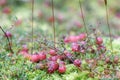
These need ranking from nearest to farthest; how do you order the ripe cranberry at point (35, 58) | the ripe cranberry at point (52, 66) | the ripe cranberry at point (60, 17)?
the ripe cranberry at point (52, 66) < the ripe cranberry at point (35, 58) < the ripe cranberry at point (60, 17)

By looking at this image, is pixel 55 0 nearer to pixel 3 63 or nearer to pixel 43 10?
pixel 43 10

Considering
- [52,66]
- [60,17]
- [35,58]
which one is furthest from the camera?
[60,17]

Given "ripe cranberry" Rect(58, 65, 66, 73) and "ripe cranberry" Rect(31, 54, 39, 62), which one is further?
"ripe cranberry" Rect(31, 54, 39, 62)

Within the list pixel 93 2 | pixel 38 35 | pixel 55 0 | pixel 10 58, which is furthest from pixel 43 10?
pixel 10 58

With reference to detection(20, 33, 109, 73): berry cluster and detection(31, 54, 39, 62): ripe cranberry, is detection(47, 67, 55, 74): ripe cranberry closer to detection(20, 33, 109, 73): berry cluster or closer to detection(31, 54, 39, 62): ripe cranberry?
detection(20, 33, 109, 73): berry cluster

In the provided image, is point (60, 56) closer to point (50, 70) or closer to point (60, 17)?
point (50, 70)

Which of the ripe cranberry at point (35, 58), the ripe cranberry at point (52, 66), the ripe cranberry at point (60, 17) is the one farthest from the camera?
the ripe cranberry at point (60, 17)

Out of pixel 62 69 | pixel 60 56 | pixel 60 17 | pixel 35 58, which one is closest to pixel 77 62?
pixel 62 69

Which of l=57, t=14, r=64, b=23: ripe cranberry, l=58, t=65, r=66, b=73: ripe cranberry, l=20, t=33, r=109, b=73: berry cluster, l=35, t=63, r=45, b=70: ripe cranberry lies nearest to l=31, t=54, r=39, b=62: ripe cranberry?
l=20, t=33, r=109, b=73: berry cluster

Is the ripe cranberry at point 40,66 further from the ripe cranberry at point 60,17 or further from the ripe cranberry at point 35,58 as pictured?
the ripe cranberry at point 60,17

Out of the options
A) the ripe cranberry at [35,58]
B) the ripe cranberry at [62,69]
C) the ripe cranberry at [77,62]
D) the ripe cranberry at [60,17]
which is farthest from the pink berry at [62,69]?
the ripe cranberry at [60,17]

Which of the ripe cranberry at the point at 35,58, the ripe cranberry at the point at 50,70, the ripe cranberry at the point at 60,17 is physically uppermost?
the ripe cranberry at the point at 35,58
